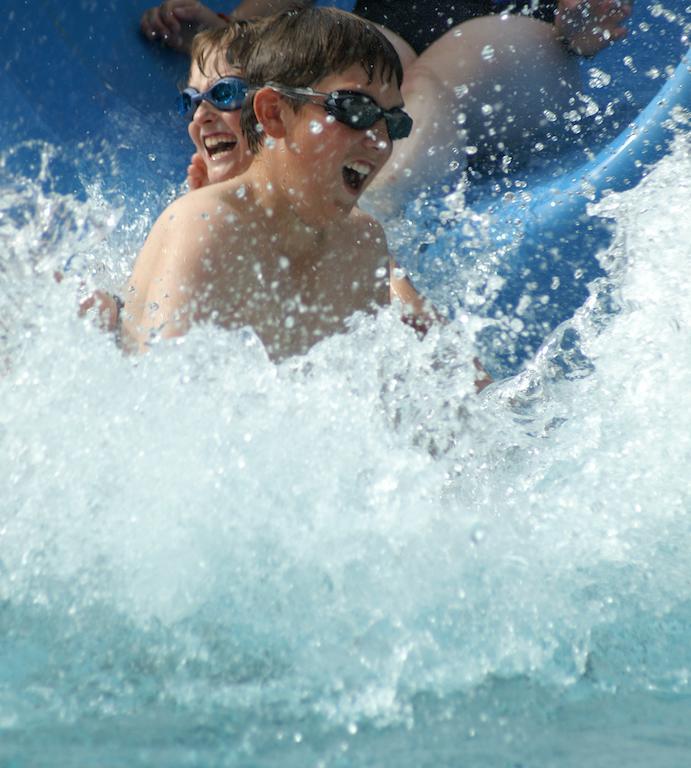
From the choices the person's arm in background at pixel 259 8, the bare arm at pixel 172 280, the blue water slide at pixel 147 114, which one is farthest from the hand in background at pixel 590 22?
the bare arm at pixel 172 280

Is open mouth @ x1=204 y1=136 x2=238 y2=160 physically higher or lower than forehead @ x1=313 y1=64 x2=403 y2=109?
lower

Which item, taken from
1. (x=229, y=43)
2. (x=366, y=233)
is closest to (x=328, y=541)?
(x=366, y=233)

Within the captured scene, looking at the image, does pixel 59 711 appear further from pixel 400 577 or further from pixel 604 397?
pixel 604 397

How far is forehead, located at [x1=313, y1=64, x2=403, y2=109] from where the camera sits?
1765 millimetres

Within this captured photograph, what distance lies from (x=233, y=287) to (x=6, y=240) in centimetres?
62

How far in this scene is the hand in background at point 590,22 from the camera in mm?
2666

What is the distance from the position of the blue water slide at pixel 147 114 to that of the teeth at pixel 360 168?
1.77ft

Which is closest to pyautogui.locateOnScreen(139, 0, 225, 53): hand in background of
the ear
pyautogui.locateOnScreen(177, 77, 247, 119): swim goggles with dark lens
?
pyautogui.locateOnScreen(177, 77, 247, 119): swim goggles with dark lens

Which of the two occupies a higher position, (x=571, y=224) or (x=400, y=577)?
(x=400, y=577)

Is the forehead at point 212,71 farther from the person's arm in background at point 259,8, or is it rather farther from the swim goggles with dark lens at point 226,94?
the person's arm in background at point 259,8

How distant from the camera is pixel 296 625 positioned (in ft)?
3.63

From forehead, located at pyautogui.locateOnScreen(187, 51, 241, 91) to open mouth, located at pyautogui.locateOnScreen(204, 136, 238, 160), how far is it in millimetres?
104

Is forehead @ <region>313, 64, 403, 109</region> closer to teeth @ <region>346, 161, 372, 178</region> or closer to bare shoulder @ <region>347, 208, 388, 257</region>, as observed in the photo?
teeth @ <region>346, 161, 372, 178</region>

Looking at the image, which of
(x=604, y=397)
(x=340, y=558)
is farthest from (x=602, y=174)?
(x=340, y=558)
